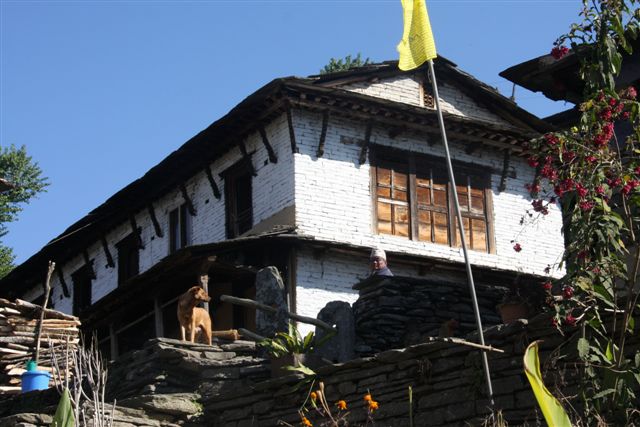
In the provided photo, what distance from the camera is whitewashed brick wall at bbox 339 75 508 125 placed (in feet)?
73.6

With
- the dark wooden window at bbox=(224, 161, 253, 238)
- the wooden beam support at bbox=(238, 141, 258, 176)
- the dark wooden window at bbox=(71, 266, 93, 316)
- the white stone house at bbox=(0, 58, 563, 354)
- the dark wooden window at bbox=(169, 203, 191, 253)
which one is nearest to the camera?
the white stone house at bbox=(0, 58, 563, 354)

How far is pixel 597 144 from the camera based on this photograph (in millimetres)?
9086

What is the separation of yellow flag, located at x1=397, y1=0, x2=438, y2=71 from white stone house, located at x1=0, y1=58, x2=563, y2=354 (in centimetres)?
960

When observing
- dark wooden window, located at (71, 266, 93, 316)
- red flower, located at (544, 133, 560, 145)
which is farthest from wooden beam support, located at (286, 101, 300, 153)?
red flower, located at (544, 133, 560, 145)

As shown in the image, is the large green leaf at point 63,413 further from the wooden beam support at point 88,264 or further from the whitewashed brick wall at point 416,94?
the wooden beam support at point 88,264

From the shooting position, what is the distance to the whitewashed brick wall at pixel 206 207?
2123 centimetres

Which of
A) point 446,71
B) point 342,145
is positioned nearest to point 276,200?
point 342,145

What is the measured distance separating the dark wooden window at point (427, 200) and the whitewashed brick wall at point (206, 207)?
5.35 feet

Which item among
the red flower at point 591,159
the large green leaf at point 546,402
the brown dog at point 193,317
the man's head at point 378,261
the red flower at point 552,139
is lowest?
the large green leaf at point 546,402

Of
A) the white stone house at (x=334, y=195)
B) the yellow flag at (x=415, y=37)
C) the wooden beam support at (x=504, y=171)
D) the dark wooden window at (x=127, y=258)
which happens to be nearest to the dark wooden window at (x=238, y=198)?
the white stone house at (x=334, y=195)

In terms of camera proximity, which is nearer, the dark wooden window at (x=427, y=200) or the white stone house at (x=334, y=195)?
the white stone house at (x=334, y=195)

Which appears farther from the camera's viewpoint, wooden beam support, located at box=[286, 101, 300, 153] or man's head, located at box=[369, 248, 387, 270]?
wooden beam support, located at box=[286, 101, 300, 153]

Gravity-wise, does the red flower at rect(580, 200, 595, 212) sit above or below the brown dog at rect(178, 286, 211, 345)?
below

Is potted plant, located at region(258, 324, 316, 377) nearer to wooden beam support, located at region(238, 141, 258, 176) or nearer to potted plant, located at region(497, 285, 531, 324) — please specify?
potted plant, located at region(497, 285, 531, 324)
